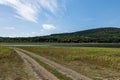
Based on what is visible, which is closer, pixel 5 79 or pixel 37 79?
pixel 37 79

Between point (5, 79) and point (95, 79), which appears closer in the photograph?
point (95, 79)

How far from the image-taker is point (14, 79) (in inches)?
752

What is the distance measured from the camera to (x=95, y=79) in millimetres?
17906

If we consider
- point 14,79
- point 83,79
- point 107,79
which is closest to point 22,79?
point 14,79

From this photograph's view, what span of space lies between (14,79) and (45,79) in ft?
10.6

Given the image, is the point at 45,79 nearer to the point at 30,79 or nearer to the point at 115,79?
the point at 30,79

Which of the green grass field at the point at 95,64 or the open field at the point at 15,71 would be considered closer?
the open field at the point at 15,71

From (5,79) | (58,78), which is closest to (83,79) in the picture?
(58,78)

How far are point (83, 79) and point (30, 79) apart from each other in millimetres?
4324

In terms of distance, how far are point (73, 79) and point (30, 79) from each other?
11.9 ft

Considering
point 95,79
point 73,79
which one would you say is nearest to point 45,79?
point 73,79

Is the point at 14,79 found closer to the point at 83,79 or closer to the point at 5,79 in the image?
the point at 5,79

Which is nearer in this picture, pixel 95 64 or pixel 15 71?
pixel 15 71

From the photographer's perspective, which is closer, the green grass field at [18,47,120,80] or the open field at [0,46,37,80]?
the open field at [0,46,37,80]
